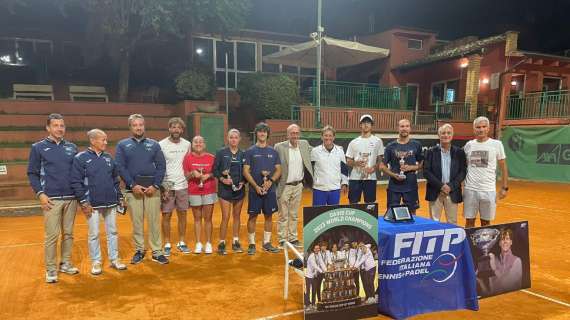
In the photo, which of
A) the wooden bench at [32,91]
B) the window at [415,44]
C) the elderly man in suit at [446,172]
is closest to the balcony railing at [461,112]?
the window at [415,44]

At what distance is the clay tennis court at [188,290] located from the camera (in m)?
3.45

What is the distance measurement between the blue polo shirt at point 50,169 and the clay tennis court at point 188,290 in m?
1.15

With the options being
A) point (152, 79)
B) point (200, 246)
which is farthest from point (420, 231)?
point (152, 79)

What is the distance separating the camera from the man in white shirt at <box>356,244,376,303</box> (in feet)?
10.5

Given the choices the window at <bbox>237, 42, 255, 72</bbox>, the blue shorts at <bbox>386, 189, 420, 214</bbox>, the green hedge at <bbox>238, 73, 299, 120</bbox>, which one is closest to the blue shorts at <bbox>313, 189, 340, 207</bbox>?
the blue shorts at <bbox>386, 189, 420, 214</bbox>

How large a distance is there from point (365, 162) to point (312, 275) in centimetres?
261

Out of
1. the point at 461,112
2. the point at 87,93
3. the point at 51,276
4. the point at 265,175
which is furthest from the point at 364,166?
the point at 87,93

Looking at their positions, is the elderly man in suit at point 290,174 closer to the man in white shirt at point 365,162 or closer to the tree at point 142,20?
the man in white shirt at point 365,162

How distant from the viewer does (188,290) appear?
3977 mm

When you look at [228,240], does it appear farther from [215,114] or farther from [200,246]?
[215,114]

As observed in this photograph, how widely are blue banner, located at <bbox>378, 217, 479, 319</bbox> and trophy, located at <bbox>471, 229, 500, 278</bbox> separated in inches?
7.2

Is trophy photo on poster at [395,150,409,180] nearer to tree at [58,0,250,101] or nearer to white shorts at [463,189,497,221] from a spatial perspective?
white shorts at [463,189,497,221]

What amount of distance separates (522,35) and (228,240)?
32739 millimetres

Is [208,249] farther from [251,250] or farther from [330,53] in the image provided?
[330,53]
